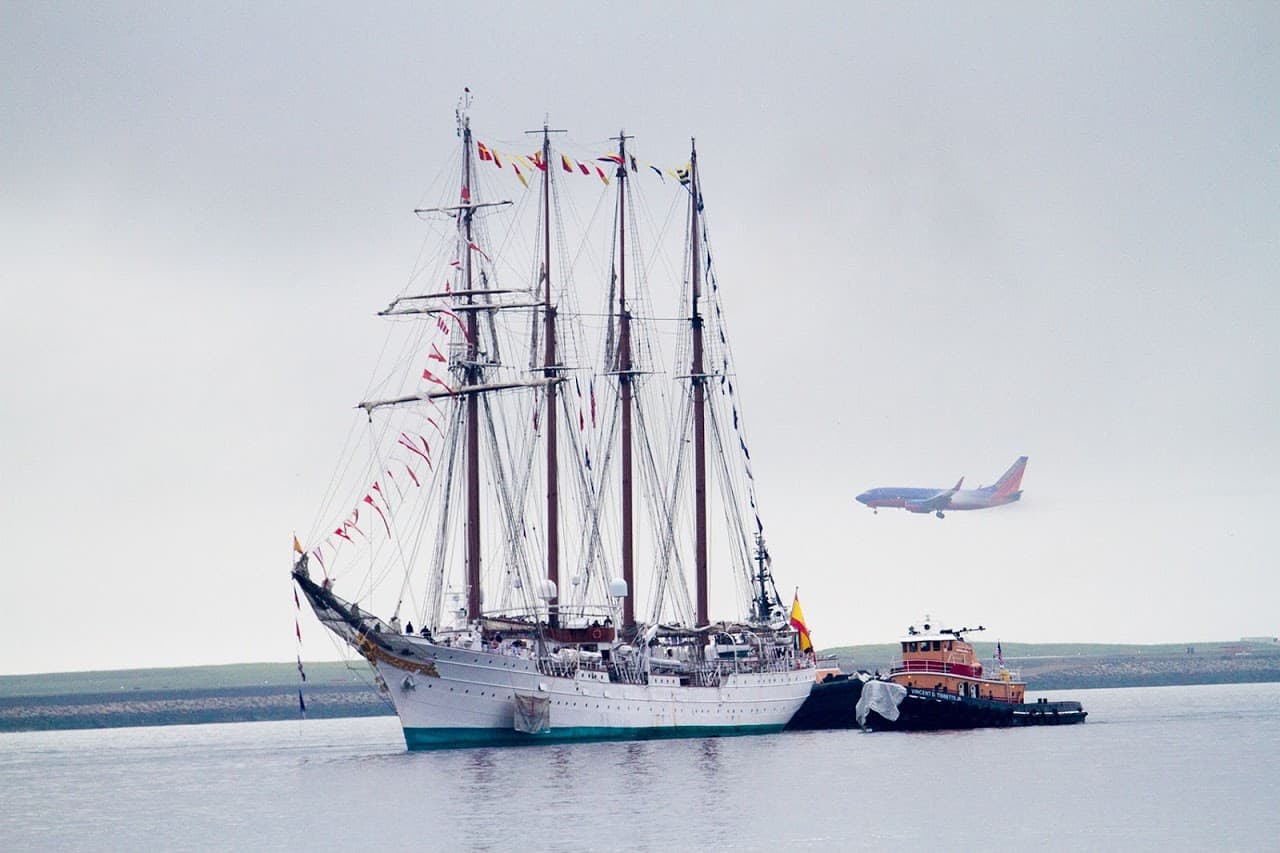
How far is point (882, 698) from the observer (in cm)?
12588

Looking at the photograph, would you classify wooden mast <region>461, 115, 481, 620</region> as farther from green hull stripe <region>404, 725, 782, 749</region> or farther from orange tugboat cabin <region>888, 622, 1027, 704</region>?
orange tugboat cabin <region>888, 622, 1027, 704</region>

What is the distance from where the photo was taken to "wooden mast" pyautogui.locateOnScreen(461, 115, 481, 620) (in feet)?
374

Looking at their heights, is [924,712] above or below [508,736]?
above

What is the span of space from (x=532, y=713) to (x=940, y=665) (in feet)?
105

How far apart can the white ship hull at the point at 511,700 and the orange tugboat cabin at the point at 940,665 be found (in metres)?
14.3

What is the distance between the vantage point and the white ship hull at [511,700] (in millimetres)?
105000

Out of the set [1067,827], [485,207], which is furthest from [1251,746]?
[485,207]

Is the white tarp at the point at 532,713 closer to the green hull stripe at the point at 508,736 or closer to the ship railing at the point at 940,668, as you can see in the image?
the green hull stripe at the point at 508,736

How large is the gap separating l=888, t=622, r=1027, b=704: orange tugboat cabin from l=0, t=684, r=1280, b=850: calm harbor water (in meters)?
3.94

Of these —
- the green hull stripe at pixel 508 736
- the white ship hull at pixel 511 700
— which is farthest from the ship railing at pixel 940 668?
the green hull stripe at pixel 508 736

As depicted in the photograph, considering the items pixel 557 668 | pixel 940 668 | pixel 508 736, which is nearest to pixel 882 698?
pixel 940 668

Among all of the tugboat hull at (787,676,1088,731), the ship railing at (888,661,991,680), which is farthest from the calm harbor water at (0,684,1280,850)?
the ship railing at (888,661,991,680)

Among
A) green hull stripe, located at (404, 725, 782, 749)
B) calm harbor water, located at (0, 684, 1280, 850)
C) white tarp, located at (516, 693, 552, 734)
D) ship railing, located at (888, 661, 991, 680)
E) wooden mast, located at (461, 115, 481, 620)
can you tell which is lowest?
calm harbor water, located at (0, 684, 1280, 850)

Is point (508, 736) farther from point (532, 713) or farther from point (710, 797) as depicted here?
point (710, 797)
